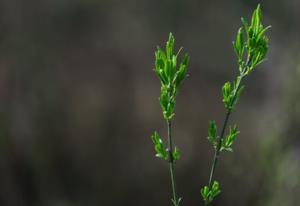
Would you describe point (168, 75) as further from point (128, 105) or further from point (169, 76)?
point (128, 105)

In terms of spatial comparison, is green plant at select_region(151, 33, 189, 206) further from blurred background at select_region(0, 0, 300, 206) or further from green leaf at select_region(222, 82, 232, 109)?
blurred background at select_region(0, 0, 300, 206)

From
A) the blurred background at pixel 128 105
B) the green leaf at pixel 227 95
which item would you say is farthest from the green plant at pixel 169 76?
the blurred background at pixel 128 105

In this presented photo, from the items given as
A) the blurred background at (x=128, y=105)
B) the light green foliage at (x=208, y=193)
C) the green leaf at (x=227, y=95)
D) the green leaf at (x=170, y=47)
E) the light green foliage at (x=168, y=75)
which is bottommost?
the light green foliage at (x=208, y=193)

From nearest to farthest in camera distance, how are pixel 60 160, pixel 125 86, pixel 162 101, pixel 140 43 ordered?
pixel 162 101 → pixel 60 160 → pixel 125 86 → pixel 140 43

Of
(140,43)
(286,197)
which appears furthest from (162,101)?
(140,43)

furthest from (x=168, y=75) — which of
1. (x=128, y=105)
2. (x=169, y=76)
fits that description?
(x=128, y=105)

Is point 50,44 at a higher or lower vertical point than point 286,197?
higher

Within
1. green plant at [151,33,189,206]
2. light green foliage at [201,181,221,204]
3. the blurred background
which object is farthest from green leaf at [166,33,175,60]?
the blurred background

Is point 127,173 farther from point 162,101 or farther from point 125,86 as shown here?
point 162,101

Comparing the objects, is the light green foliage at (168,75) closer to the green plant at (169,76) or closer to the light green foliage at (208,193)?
the green plant at (169,76)
